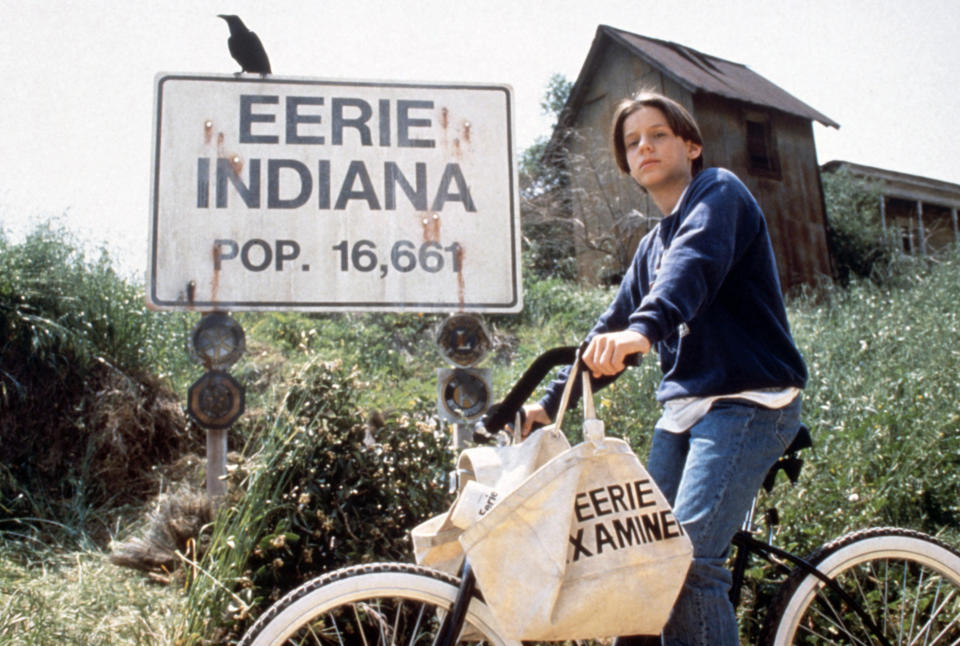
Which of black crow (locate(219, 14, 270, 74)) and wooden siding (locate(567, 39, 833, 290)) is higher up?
wooden siding (locate(567, 39, 833, 290))

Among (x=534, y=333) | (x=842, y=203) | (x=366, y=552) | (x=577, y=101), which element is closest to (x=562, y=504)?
(x=366, y=552)

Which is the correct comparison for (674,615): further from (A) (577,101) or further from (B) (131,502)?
(A) (577,101)

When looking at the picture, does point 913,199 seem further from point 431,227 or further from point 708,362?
point 708,362

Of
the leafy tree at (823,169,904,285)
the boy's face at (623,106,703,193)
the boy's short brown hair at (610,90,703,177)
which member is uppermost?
the leafy tree at (823,169,904,285)

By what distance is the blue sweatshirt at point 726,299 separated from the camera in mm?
1704

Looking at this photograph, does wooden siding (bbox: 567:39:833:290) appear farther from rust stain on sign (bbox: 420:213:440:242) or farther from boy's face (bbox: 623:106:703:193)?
boy's face (bbox: 623:106:703:193)

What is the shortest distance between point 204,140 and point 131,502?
254 centimetres

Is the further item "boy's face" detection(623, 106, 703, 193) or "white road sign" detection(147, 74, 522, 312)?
"white road sign" detection(147, 74, 522, 312)

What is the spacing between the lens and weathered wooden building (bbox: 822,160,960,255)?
21.7 m

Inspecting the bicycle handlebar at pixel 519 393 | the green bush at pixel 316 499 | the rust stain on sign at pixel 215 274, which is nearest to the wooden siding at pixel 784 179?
the green bush at pixel 316 499

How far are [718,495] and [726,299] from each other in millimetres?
500

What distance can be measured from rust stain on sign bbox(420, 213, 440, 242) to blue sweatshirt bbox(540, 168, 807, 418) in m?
1.58

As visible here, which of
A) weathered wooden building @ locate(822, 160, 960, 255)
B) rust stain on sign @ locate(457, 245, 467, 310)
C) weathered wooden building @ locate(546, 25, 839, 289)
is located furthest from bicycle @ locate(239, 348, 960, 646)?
weathered wooden building @ locate(822, 160, 960, 255)

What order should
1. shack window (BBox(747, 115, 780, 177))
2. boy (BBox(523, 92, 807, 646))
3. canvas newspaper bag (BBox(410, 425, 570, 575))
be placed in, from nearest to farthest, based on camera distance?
canvas newspaper bag (BBox(410, 425, 570, 575)) → boy (BBox(523, 92, 807, 646)) → shack window (BBox(747, 115, 780, 177))
